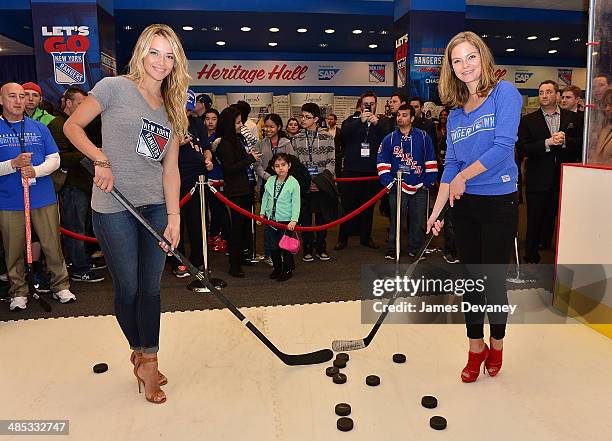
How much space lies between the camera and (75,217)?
16.5 feet

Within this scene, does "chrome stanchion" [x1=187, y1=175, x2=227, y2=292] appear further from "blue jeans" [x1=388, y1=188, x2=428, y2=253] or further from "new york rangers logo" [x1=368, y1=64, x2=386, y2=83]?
"new york rangers logo" [x1=368, y1=64, x2=386, y2=83]

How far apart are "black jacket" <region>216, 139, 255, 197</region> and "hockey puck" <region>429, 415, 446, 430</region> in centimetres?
324

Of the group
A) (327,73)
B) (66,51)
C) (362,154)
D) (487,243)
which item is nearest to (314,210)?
(362,154)

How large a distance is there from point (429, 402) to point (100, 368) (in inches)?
73.4

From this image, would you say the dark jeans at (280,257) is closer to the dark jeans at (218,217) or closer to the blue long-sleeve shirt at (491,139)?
the dark jeans at (218,217)

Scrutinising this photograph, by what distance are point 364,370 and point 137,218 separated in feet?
5.07

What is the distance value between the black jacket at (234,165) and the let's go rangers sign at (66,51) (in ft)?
12.0

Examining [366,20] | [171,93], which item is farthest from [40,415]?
[366,20]

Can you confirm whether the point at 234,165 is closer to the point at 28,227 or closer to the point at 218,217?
the point at 218,217

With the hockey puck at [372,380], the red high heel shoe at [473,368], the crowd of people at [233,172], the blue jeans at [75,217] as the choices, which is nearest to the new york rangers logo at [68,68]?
the crowd of people at [233,172]

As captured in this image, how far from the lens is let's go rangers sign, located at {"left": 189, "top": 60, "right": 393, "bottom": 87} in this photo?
50.0ft

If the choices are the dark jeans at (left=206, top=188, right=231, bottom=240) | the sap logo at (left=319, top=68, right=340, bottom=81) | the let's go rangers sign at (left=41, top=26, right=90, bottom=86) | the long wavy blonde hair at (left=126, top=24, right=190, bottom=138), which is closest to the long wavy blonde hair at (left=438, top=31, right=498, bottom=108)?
the long wavy blonde hair at (left=126, top=24, right=190, bottom=138)

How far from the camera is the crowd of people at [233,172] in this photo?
7.97 feet

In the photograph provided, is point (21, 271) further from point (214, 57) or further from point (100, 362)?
point (214, 57)
